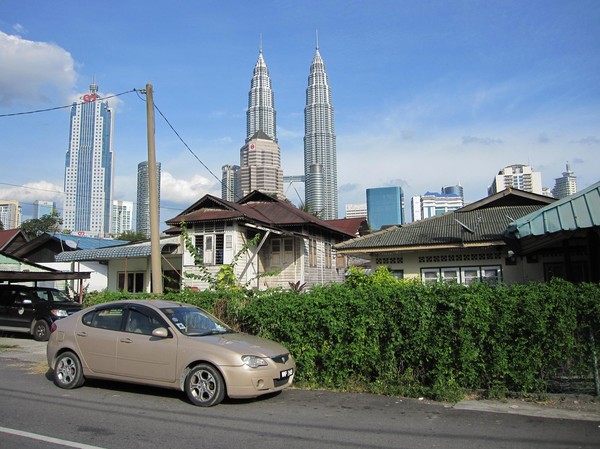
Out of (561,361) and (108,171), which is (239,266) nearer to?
(561,361)

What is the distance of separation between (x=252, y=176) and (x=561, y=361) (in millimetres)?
35285

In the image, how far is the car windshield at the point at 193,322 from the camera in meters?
8.13

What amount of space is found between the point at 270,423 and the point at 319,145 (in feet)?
379

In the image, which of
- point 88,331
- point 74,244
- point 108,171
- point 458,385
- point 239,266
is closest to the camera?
point 458,385

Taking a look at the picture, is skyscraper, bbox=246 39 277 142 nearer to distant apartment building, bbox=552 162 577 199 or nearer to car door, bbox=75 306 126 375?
distant apartment building, bbox=552 162 577 199

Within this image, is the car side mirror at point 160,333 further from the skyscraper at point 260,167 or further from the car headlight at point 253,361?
the skyscraper at point 260,167

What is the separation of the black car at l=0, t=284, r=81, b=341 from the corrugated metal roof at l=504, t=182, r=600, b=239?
14635mm

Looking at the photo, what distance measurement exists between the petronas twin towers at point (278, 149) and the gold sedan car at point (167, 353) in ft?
70.6

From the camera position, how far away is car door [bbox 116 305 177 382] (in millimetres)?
7699

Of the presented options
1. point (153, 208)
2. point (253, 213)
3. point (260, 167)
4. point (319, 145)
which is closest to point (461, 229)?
point (153, 208)

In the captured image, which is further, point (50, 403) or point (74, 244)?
point (74, 244)

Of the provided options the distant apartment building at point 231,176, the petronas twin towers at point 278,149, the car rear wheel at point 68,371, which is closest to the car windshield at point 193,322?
the car rear wheel at point 68,371

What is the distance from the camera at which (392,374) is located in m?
8.34

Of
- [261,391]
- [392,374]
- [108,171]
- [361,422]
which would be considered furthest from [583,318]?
[108,171]
